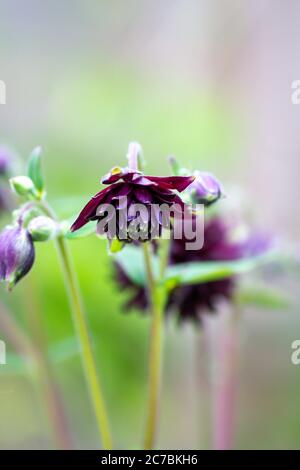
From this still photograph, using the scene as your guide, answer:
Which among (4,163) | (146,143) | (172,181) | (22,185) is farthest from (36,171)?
(146,143)

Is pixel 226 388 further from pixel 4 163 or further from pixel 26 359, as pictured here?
pixel 4 163

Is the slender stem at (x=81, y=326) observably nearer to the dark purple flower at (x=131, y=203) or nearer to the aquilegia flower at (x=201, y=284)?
the dark purple flower at (x=131, y=203)

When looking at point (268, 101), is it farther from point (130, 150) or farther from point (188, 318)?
point (130, 150)

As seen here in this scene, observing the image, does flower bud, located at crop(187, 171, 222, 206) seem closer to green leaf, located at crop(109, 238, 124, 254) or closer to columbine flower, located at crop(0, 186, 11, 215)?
green leaf, located at crop(109, 238, 124, 254)

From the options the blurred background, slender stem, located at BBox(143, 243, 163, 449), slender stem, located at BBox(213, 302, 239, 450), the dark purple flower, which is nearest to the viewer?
the dark purple flower

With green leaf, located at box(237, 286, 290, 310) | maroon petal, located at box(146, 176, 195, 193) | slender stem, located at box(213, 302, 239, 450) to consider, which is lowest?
slender stem, located at box(213, 302, 239, 450)

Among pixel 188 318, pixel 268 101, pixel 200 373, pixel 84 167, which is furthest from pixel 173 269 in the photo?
pixel 268 101

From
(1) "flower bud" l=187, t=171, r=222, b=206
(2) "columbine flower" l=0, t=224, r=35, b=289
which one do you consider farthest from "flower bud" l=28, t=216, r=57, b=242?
(1) "flower bud" l=187, t=171, r=222, b=206
